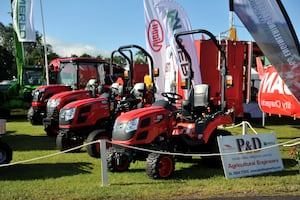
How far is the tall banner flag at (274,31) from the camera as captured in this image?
648 cm

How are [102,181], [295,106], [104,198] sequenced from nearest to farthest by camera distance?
[104,198] → [102,181] → [295,106]

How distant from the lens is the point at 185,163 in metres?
7.22

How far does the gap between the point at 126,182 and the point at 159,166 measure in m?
0.52

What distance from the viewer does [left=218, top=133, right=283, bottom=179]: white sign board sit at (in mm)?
6039

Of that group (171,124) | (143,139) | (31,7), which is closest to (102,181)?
(143,139)

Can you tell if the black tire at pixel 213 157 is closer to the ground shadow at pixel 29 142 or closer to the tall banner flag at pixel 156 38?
the ground shadow at pixel 29 142

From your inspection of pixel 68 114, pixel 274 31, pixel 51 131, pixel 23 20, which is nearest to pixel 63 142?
pixel 68 114

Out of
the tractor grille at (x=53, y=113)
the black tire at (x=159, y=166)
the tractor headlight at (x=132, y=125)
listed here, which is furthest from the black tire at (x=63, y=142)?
the black tire at (x=159, y=166)

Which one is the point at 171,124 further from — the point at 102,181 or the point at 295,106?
the point at 295,106

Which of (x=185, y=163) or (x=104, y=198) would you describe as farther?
(x=185, y=163)

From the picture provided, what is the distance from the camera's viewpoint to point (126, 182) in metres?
5.77

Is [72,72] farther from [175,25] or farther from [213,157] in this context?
[213,157]

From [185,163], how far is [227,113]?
1161 mm

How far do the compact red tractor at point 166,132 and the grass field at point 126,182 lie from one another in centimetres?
25
